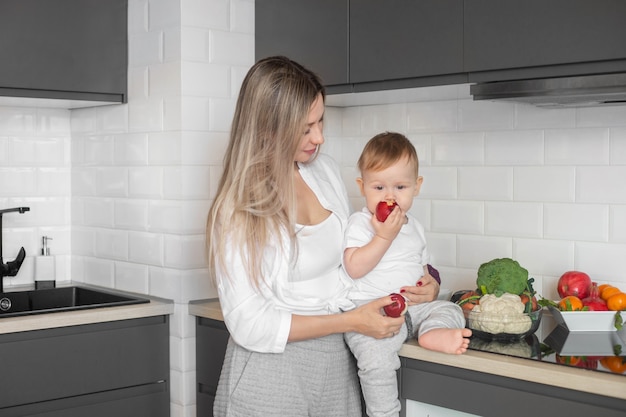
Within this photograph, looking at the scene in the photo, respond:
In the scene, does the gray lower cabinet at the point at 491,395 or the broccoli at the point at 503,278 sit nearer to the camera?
the gray lower cabinet at the point at 491,395

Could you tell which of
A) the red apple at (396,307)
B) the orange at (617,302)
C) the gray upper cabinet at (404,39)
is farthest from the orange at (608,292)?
the gray upper cabinet at (404,39)

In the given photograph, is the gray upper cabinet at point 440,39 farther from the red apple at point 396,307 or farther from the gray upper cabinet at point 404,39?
the red apple at point 396,307

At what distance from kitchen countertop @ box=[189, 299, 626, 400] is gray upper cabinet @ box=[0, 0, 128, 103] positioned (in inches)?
58.7

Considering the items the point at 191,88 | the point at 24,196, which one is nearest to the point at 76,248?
the point at 24,196

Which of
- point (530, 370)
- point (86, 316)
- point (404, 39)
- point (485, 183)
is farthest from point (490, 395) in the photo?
point (86, 316)

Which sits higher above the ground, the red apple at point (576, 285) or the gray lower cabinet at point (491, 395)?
the red apple at point (576, 285)

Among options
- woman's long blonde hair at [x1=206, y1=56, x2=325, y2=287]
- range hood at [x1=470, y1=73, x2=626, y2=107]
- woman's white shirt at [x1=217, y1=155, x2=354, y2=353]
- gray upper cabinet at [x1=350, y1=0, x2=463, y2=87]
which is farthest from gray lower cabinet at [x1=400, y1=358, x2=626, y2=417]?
gray upper cabinet at [x1=350, y1=0, x2=463, y2=87]

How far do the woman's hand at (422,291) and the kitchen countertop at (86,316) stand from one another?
0.94 meters

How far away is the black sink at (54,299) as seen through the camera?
3066 millimetres

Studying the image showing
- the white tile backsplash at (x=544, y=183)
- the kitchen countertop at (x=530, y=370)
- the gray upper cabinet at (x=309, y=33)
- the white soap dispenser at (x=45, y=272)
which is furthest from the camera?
the white soap dispenser at (x=45, y=272)

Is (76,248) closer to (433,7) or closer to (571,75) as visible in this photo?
(433,7)

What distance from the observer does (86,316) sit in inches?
108

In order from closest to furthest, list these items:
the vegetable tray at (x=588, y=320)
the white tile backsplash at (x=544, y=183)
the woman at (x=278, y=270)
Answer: the woman at (x=278, y=270), the vegetable tray at (x=588, y=320), the white tile backsplash at (x=544, y=183)

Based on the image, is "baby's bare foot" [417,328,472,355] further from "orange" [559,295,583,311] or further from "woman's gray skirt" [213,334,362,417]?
"orange" [559,295,583,311]
